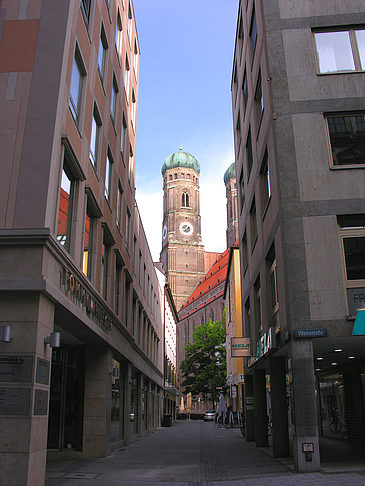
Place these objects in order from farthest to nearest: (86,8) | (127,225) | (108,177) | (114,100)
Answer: (127,225), (114,100), (108,177), (86,8)

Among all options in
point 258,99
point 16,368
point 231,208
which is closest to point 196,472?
point 16,368

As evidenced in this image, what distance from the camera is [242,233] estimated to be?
78.0 feet

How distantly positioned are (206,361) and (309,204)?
194ft

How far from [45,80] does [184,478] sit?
358 inches

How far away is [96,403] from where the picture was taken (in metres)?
14.8

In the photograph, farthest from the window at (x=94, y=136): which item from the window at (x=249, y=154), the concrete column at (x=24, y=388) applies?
the window at (x=249, y=154)

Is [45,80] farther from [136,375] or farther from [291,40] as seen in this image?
[136,375]

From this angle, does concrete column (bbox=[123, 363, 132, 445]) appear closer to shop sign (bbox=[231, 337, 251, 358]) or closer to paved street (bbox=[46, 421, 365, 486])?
paved street (bbox=[46, 421, 365, 486])

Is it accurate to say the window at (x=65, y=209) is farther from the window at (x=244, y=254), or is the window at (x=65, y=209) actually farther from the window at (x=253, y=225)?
the window at (x=244, y=254)

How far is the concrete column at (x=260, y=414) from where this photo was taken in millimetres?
18594

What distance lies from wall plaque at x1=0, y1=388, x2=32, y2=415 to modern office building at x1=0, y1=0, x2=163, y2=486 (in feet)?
0.06

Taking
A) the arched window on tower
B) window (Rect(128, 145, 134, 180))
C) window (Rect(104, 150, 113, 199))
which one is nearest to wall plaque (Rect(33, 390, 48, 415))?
window (Rect(104, 150, 113, 199))

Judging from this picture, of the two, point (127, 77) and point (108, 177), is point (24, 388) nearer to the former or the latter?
point (108, 177)

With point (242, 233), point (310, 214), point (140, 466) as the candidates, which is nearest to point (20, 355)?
point (140, 466)
